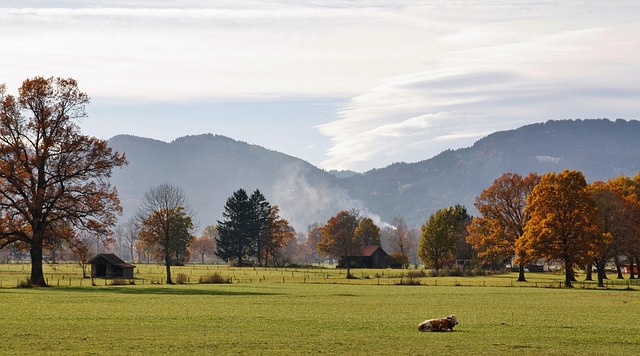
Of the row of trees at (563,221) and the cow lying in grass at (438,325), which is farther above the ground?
the row of trees at (563,221)

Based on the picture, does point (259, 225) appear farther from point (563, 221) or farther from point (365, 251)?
point (563, 221)

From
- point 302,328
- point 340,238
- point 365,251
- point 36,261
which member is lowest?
point 302,328

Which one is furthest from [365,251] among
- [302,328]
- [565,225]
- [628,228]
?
[302,328]

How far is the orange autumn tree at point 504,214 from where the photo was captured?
341 ft

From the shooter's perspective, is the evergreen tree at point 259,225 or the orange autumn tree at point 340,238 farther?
the evergreen tree at point 259,225

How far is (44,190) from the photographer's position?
67.5 m

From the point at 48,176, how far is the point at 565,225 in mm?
54033

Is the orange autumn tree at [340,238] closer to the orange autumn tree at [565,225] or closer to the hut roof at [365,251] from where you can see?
the hut roof at [365,251]

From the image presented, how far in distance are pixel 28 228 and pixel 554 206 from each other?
5520 cm

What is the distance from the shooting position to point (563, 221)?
85.2 meters

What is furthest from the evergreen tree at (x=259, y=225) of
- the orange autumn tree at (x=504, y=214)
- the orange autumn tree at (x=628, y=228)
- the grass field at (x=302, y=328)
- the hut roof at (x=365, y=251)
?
the grass field at (x=302, y=328)

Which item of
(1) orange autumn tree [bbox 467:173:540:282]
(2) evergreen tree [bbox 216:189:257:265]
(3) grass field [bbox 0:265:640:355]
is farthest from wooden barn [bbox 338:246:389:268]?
(3) grass field [bbox 0:265:640:355]

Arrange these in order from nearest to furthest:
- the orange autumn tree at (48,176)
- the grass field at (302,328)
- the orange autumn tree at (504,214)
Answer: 1. the grass field at (302,328)
2. the orange autumn tree at (48,176)
3. the orange autumn tree at (504,214)

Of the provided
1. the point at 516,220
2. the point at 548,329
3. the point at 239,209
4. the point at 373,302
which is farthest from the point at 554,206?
the point at 239,209
